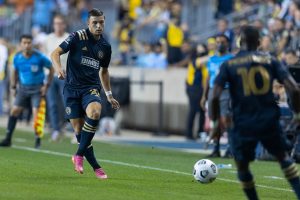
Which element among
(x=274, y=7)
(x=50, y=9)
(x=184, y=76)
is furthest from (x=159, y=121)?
(x=50, y=9)

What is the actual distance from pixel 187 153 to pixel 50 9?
14752 mm

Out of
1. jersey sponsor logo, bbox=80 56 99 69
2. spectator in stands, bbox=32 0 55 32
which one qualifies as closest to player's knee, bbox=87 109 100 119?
jersey sponsor logo, bbox=80 56 99 69

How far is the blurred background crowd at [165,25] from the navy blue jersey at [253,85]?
10.8m

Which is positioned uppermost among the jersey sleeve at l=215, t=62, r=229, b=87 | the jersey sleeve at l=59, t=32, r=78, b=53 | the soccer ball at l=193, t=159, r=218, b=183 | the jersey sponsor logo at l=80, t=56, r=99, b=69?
the jersey sleeve at l=59, t=32, r=78, b=53

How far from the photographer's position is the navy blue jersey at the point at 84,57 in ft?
45.2

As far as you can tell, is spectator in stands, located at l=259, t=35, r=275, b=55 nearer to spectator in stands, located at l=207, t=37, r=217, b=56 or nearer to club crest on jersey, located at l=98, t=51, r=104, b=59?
spectator in stands, located at l=207, t=37, r=217, b=56

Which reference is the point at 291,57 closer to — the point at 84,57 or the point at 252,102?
the point at 84,57

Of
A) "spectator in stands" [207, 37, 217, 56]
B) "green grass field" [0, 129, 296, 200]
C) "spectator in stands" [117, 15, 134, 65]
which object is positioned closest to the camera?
"green grass field" [0, 129, 296, 200]

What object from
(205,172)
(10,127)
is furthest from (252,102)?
(10,127)

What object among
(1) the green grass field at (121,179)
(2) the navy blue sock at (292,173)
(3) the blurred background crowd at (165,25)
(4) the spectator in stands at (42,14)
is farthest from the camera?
(4) the spectator in stands at (42,14)

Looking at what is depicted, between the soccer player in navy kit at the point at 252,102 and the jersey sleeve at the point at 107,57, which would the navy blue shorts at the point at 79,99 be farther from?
the soccer player in navy kit at the point at 252,102

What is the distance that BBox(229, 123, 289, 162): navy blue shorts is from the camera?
34.8 feet

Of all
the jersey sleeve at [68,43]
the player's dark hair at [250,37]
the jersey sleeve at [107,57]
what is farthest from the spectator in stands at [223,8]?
the player's dark hair at [250,37]

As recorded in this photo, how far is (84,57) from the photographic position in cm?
1380
